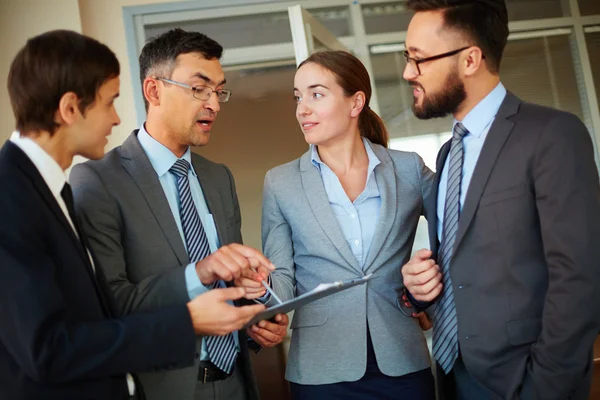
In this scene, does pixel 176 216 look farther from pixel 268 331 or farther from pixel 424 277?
pixel 424 277

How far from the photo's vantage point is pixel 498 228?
1.71 metres

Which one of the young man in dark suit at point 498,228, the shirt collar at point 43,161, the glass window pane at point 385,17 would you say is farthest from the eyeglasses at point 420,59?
the glass window pane at point 385,17

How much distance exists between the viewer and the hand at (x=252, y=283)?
1.94 m

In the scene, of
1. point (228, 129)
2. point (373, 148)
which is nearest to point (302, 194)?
point (373, 148)

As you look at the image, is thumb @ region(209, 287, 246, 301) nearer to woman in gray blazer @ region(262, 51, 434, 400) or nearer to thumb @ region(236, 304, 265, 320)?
thumb @ region(236, 304, 265, 320)

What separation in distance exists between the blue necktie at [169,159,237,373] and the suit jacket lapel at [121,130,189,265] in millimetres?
58

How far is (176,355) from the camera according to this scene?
144 centimetres

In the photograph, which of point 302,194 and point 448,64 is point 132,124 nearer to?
point 302,194

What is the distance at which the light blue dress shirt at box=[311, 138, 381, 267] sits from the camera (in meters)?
2.17

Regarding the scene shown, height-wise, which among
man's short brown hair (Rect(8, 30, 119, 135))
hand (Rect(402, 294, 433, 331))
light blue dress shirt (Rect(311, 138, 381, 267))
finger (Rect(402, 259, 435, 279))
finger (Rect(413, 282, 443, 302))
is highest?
man's short brown hair (Rect(8, 30, 119, 135))

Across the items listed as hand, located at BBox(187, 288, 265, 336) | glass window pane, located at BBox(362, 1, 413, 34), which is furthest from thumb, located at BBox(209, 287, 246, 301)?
glass window pane, located at BBox(362, 1, 413, 34)

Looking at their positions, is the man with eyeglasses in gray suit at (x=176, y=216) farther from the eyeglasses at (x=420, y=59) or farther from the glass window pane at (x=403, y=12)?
the glass window pane at (x=403, y=12)

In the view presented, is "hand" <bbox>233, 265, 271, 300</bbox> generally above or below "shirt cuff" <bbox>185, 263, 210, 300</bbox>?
below

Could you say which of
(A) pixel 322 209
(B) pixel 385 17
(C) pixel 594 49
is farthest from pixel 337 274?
(C) pixel 594 49
